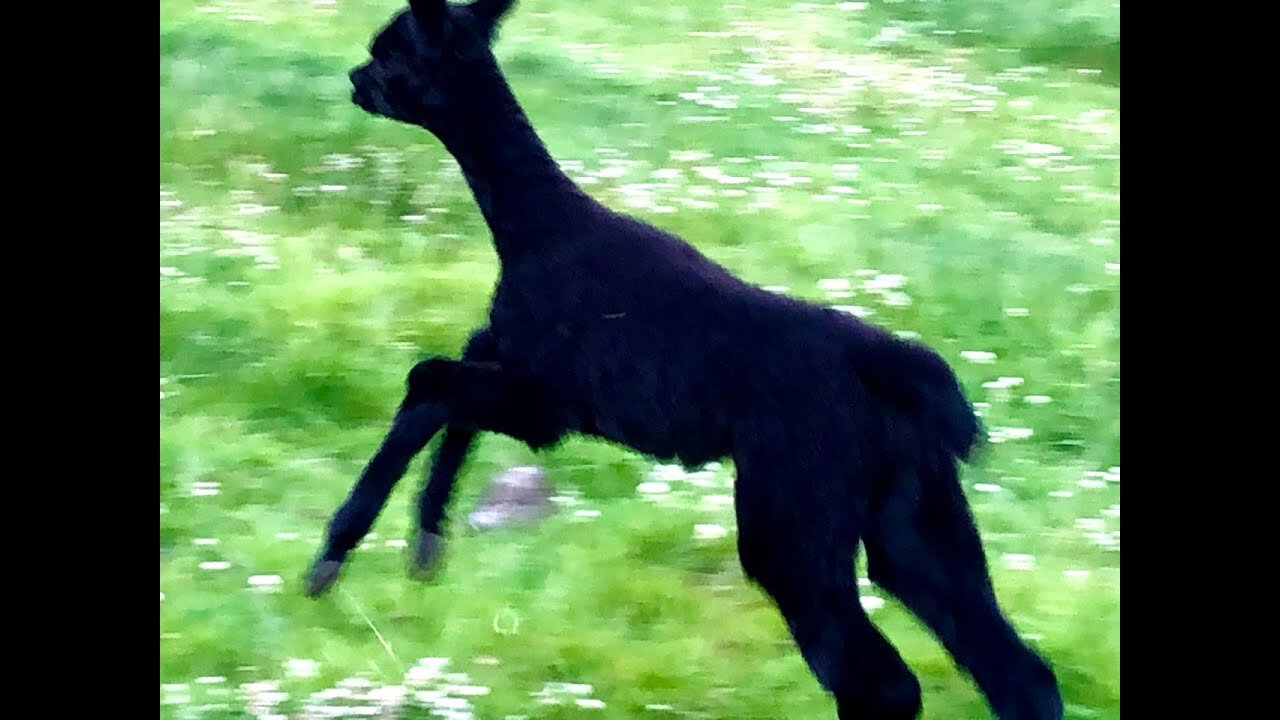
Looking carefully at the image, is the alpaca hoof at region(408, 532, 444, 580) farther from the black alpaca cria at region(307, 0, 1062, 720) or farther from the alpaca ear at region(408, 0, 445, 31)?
the alpaca ear at region(408, 0, 445, 31)

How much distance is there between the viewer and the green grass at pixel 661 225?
168 inches

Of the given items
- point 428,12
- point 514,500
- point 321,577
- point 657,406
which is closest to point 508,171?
point 428,12

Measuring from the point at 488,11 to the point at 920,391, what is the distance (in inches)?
60.3

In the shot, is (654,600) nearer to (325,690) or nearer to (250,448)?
(325,690)

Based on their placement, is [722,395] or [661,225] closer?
[722,395]

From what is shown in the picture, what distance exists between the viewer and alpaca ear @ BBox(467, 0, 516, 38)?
3.91 meters

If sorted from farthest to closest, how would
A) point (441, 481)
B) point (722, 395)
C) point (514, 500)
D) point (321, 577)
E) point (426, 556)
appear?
point (514, 500)
point (426, 556)
point (321, 577)
point (441, 481)
point (722, 395)

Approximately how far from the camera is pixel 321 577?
14.1ft

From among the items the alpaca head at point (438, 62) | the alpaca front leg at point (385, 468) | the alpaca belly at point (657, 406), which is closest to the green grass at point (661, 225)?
the alpaca front leg at point (385, 468)

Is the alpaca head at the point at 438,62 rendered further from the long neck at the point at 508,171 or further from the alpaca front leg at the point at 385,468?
the alpaca front leg at the point at 385,468

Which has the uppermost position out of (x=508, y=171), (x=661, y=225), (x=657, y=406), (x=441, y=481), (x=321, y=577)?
(x=508, y=171)

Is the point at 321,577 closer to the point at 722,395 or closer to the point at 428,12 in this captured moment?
the point at 722,395

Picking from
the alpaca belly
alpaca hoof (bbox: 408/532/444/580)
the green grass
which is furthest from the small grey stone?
the alpaca belly

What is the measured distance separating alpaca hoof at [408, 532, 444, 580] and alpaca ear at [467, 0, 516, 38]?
1.53 m
